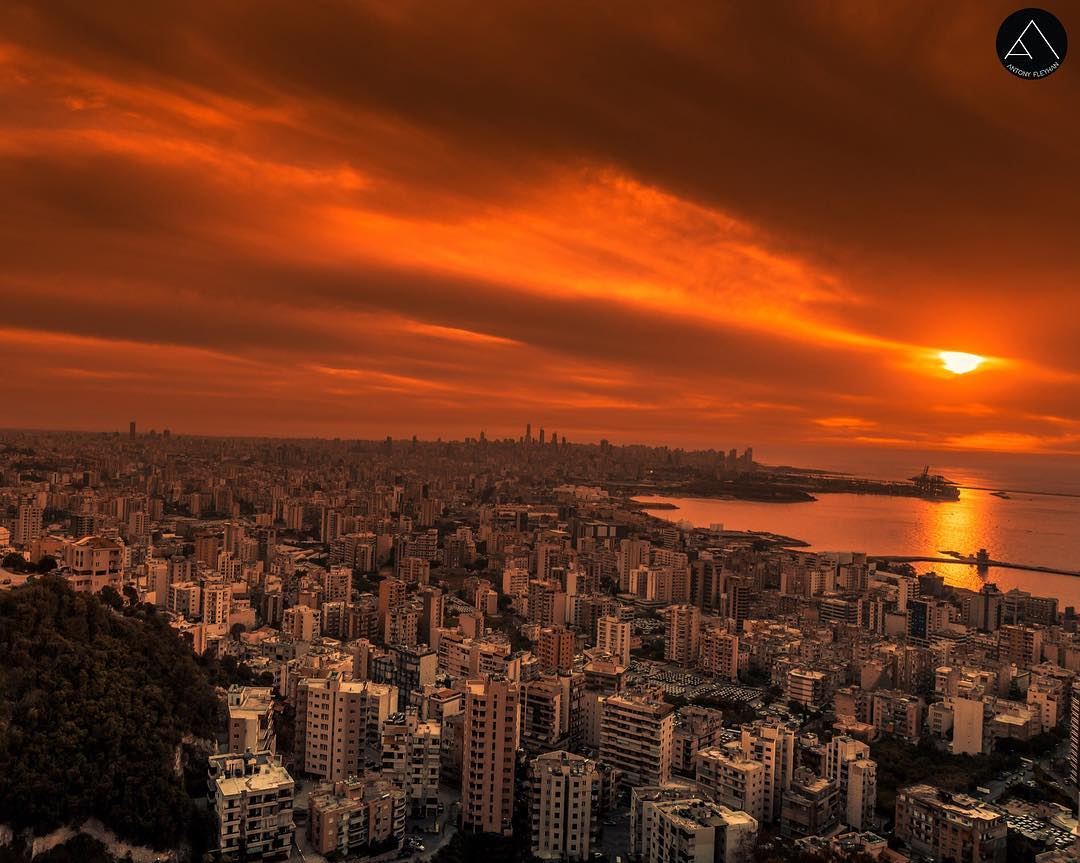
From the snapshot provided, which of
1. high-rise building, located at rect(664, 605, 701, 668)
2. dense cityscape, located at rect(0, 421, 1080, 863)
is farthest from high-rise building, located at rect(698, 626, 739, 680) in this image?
high-rise building, located at rect(664, 605, 701, 668)

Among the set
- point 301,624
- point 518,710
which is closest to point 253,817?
point 518,710

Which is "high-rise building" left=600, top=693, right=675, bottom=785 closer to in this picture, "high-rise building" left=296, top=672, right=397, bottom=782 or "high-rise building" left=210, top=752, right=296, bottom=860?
"high-rise building" left=296, top=672, right=397, bottom=782

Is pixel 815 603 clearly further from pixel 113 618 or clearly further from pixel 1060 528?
pixel 1060 528

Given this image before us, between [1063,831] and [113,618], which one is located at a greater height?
[113,618]

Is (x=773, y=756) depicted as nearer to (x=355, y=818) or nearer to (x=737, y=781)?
(x=737, y=781)

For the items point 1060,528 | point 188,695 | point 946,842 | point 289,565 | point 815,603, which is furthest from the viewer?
point 1060,528

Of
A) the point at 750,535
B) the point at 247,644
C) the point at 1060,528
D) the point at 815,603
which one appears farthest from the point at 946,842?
the point at 1060,528
